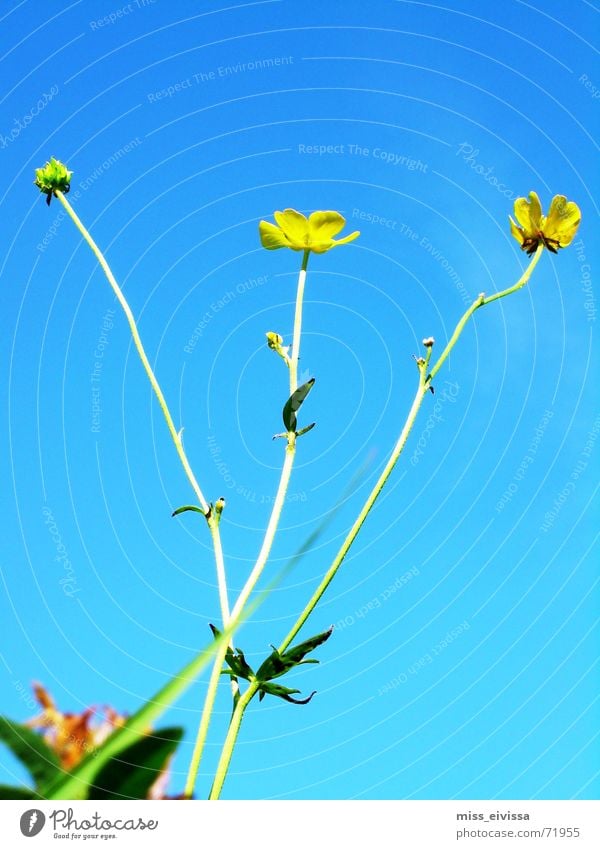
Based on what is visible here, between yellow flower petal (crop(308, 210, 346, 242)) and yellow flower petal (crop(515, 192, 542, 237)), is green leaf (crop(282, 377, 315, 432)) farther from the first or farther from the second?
yellow flower petal (crop(515, 192, 542, 237))

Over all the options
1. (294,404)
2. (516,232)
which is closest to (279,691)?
(294,404)

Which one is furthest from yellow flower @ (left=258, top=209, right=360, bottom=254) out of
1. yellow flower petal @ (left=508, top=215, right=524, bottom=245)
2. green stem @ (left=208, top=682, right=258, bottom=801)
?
green stem @ (left=208, top=682, right=258, bottom=801)

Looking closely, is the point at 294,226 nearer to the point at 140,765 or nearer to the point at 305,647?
the point at 305,647

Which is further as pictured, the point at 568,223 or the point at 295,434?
the point at 568,223

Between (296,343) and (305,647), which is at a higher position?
(296,343)
